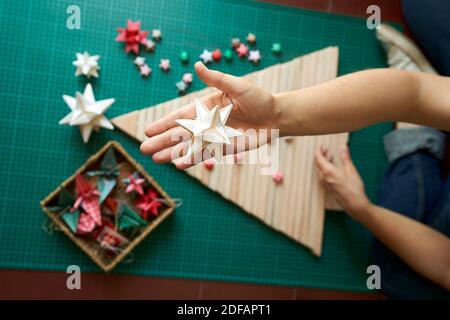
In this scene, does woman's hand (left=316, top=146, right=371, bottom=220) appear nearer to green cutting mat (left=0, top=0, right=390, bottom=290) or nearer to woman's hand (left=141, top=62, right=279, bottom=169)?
green cutting mat (left=0, top=0, right=390, bottom=290)

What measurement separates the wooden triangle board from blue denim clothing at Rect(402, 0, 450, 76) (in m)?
0.24

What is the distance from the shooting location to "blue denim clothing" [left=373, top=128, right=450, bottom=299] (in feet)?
3.66

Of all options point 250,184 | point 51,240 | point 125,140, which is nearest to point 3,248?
point 51,240

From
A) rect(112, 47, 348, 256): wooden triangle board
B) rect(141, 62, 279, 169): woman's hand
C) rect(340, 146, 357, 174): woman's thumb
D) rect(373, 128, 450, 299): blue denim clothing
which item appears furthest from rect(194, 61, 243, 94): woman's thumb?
rect(373, 128, 450, 299): blue denim clothing

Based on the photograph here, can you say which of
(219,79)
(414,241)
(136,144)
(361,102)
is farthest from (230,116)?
(414,241)

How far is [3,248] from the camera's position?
3.59 feet

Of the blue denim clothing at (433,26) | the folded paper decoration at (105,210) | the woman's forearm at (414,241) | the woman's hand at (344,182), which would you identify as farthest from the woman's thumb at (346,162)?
the folded paper decoration at (105,210)

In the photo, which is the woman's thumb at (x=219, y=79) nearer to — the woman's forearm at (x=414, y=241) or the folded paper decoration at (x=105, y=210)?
the folded paper decoration at (x=105, y=210)

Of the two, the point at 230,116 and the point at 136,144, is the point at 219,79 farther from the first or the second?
the point at 136,144

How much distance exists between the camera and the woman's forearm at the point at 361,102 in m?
0.77

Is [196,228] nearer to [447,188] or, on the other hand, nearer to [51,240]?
[51,240]

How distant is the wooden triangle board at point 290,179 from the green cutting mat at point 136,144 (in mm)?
42

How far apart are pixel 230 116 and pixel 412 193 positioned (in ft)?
2.10

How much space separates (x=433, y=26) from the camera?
1.14 m
